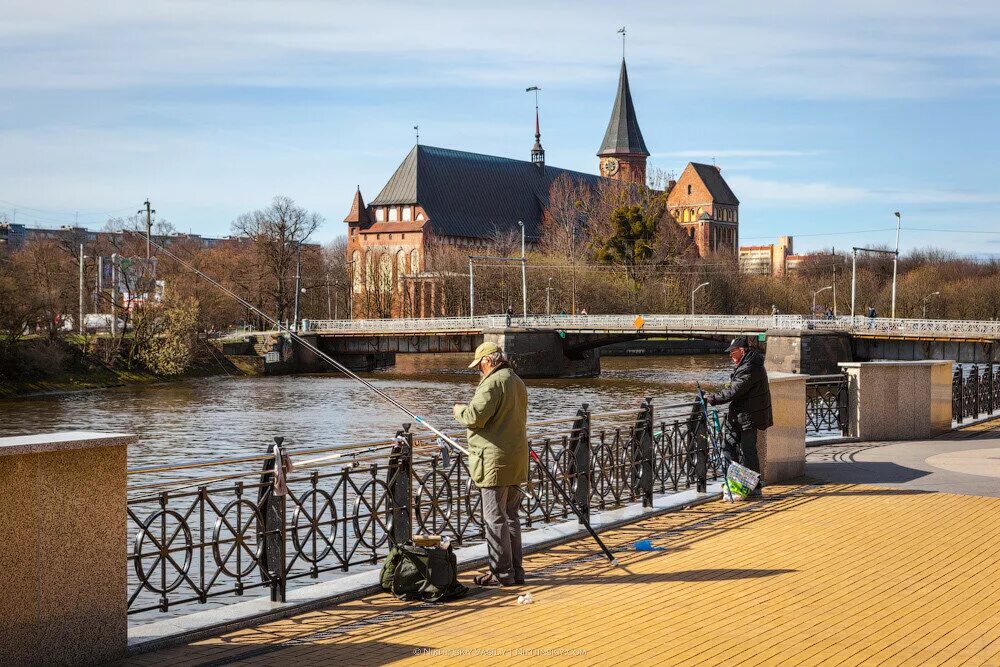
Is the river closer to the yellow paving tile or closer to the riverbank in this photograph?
the riverbank

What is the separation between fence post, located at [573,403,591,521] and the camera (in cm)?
→ 1033

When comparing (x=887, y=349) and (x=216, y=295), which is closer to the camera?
(x=887, y=349)

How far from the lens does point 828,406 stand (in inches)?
693

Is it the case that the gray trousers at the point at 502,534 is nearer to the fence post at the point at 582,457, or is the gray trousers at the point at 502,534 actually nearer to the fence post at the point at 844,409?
the fence post at the point at 582,457

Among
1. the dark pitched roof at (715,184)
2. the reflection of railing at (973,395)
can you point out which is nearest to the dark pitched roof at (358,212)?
the dark pitched roof at (715,184)

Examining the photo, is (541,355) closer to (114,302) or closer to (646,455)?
(114,302)

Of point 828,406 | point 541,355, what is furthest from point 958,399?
point 541,355

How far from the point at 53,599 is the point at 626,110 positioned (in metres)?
125

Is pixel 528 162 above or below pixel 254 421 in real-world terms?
above

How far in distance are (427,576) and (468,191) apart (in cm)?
10562

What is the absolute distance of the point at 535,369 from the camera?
64.6m

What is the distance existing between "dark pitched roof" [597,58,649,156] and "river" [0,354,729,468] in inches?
2523

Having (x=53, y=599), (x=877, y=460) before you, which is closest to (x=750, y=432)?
(x=877, y=460)

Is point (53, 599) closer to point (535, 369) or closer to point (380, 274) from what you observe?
point (535, 369)
